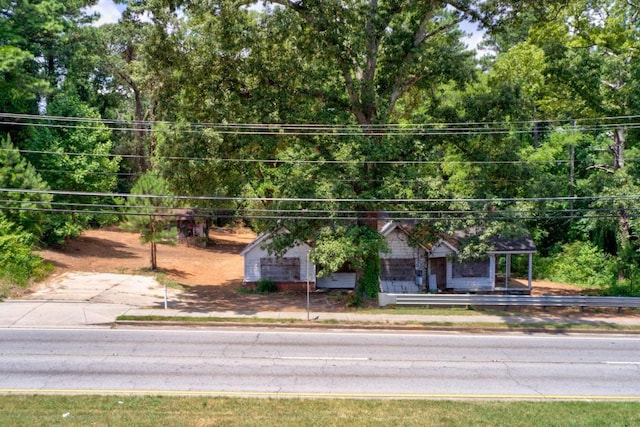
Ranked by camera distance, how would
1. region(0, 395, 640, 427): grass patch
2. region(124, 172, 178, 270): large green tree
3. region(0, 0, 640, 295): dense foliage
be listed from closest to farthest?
region(0, 395, 640, 427): grass patch, region(0, 0, 640, 295): dense foliage, region(124, 172, 178, 270): large green tree

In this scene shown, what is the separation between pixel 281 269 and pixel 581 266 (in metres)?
20.4

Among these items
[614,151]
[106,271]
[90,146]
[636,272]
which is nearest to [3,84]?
[90,146]

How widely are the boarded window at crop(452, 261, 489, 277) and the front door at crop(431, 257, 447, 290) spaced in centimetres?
54

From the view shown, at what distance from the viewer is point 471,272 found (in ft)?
103

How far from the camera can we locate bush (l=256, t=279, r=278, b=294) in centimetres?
3006

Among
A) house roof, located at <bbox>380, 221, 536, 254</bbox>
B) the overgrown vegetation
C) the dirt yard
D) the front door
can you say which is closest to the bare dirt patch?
the dirt yard

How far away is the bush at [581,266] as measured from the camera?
121 ft

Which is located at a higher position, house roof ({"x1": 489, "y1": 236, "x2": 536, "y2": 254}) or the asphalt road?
house roof ({"x1": 489, "y1": 236, "x2": 536, "y2": 254})

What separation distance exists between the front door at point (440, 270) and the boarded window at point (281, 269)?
7.35 m

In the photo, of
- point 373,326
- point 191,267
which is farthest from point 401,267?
point 191,267

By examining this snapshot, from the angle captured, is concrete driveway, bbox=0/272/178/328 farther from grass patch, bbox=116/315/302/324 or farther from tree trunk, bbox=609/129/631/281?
tree trunk, bbox=609/129/631/281

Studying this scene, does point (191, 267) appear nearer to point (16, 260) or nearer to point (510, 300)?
point (16, 260)

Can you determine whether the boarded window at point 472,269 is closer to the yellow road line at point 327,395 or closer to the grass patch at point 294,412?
the yellow road line at point 327,395

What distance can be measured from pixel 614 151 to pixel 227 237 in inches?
1425
